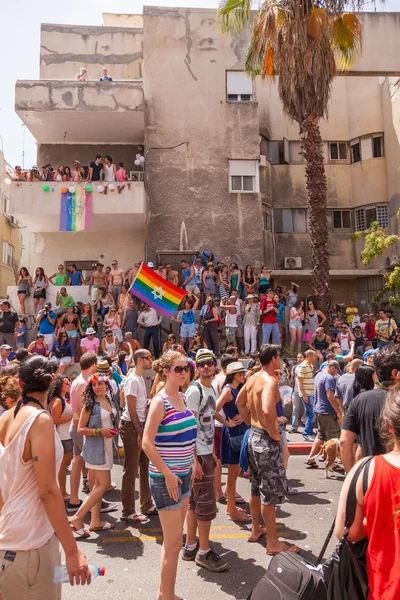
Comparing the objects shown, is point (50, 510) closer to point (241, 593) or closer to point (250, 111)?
point (241, 593)

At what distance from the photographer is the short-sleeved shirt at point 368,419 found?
396cm

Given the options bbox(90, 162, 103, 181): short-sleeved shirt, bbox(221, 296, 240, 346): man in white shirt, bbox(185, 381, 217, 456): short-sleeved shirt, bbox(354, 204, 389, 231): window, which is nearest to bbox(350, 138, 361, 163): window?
bbox(354, 204, 389, 231): window

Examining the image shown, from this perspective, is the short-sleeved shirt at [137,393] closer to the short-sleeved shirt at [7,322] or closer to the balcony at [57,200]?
the short-sleeved shirt at [7,322]

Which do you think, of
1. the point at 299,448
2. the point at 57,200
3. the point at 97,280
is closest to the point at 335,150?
the point at 57,200

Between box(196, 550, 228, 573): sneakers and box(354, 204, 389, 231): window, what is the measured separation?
19313 millimetres

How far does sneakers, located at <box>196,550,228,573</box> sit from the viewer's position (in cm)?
→ 450

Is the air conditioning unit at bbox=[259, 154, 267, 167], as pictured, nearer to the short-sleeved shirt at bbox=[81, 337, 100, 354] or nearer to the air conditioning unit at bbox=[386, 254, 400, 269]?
the air conditioning unit at bbox=[386, 254, 400, 269]

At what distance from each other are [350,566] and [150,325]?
12.1 metres

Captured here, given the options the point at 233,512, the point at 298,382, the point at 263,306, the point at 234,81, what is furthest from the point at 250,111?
the point at 233,512

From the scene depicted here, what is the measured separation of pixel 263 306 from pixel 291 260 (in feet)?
24.9

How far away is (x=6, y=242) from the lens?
33.0 m

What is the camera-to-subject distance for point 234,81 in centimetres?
1952

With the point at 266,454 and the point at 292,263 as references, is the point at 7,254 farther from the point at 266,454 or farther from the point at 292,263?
the point at 266,454

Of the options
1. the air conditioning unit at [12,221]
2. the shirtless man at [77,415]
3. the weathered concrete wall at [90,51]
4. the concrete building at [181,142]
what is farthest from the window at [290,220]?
the air conditioning unit at [12,221]
